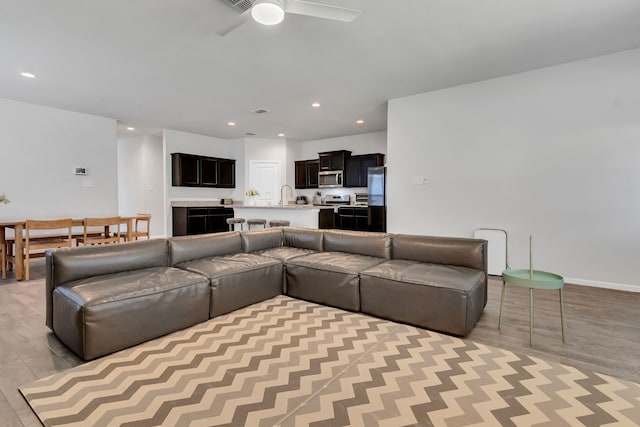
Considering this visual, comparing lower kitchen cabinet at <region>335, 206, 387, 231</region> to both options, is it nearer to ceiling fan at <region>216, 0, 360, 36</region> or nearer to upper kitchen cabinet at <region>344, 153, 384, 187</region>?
upper kitchen cabinet at <region>344, 153, 384, 187</region>

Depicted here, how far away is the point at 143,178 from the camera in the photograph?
8438 millimetres

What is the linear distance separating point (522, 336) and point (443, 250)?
930 millimetres

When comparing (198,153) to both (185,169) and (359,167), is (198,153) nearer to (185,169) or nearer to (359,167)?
(185,169)

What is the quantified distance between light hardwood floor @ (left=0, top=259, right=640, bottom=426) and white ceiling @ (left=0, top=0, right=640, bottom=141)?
276 centimetres

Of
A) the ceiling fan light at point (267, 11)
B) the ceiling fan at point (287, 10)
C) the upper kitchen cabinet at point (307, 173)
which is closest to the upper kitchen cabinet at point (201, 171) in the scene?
the upper kitchen cabinet at point (307, 173)

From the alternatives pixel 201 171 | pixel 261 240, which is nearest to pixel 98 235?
pixel 201 171

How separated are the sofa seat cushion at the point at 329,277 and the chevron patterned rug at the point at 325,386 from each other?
540 mm

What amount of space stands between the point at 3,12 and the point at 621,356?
225 inches

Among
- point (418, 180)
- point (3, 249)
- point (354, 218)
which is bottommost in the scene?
point (3, 249)

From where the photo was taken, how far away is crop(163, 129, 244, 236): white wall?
7438 millimetres

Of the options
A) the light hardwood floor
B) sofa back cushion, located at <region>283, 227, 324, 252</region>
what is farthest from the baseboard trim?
sofa back cushion, located at <region>283, 227, 324, 252</region>

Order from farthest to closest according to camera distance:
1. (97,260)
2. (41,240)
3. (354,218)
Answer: (354,218)
(41,240)
(97,260)

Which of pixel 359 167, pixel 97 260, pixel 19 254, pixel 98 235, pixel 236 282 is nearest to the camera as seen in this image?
pixel 97 260

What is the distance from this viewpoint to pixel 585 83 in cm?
371
